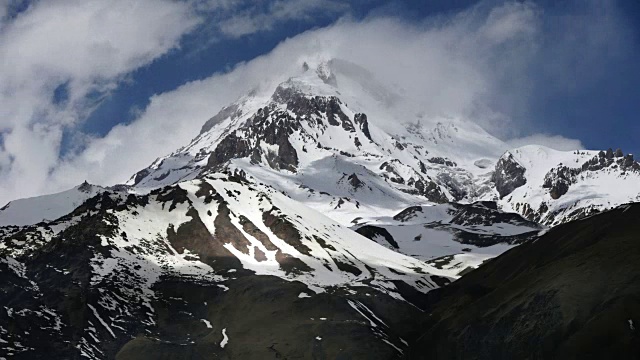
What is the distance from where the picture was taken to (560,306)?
118375 millimetres

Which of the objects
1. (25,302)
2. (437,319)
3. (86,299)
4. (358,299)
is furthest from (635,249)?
(25,302)

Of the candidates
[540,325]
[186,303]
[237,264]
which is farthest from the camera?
[237,264]

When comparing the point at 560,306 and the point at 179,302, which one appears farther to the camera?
the point at 179,302

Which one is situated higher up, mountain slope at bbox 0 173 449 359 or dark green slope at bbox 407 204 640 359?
mountain slope at bbox 0 173 449 359

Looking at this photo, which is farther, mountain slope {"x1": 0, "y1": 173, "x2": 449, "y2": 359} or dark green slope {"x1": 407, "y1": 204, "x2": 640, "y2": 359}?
mountain slope {"x1": 0, "y1": 173, "x2": 449, "y2": 359}

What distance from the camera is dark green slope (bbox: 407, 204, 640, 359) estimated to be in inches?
4311

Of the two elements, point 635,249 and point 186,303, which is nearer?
point 635,249

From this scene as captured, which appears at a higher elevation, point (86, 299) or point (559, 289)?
point (86, 299)

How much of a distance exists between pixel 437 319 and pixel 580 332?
51.2 metres

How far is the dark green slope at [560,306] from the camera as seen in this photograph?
109500 millimetres

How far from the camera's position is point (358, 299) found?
169 metres

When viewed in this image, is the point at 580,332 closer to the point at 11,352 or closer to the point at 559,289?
the point at 559,289

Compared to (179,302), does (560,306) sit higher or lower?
lower

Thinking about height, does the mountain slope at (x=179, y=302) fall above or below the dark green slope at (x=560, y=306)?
above
